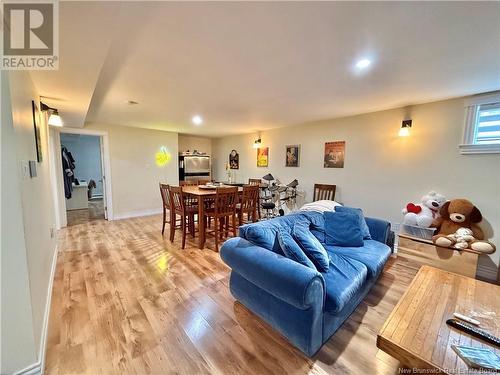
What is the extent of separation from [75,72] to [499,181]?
4770mm

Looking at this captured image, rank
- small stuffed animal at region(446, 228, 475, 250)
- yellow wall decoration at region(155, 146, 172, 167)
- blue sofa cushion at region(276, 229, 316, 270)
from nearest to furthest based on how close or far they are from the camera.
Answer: blue sofa cushion at region(276, 229, 316, 270)
small stuffed animal at region(446, 228, 475, 250)
yellow wall decoration at region(155, 146, 172, 167)

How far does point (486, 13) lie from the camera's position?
1.33 metres

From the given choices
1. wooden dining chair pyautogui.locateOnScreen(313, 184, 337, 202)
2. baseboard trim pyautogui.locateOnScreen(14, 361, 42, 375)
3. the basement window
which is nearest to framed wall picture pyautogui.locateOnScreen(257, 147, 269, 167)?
wooden dining chair pyautogui.locateOnScreen(313, 184, 337, 202)

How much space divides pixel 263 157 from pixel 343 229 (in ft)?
12.0

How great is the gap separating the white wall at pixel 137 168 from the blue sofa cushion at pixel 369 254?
493 centimetres

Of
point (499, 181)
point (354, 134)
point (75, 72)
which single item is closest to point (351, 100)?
point (354, 134)

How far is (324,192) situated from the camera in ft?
14.4

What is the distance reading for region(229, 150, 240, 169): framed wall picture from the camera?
6.63 metres

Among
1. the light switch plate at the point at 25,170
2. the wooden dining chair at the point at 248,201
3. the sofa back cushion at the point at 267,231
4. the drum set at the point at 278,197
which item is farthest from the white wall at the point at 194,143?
the sofa back cushion at the point at 267,231

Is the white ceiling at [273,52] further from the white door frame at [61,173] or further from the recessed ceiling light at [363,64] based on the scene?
the white door frame at [61,173]

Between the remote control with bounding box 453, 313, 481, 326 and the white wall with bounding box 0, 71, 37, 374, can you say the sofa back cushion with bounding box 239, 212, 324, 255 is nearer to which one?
the remote control with bounding box 453, 313, 481, 326

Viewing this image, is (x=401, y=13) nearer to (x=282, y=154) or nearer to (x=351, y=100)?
(x=351, y=100)

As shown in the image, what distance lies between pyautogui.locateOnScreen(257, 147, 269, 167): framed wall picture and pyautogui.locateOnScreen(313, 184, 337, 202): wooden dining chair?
1.68m

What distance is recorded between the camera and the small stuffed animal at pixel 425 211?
2.96 metres
